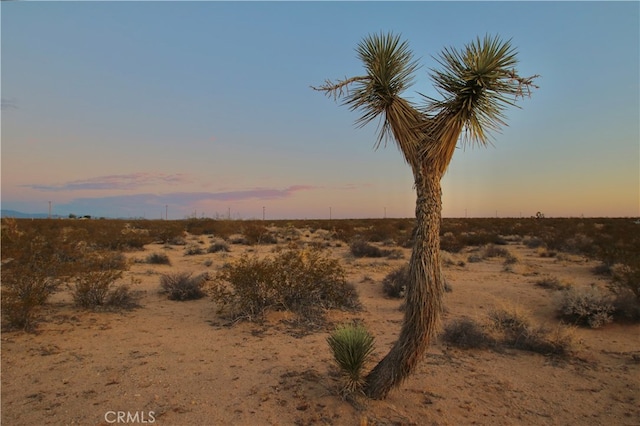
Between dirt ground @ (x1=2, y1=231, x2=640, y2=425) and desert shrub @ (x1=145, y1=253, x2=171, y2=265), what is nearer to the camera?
dirt ground @ (x1=2, y1=231, x2=640, y2=425)

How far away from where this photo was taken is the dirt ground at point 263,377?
432 centimetres

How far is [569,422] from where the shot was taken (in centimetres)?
436

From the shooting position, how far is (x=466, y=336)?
671 centimetres

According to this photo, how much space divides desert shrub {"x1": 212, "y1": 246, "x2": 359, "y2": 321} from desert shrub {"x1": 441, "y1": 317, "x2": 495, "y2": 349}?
251cm

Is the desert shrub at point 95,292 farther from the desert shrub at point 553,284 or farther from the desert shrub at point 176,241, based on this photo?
the desert shrub at point 176,241

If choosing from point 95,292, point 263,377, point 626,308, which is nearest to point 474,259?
point 626,308

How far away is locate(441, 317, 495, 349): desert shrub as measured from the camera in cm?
664

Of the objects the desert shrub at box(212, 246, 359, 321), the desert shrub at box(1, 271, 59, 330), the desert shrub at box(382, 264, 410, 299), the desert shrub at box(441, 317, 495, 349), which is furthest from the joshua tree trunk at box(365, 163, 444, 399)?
the desert shrub at box(1, 271, 59, 330)

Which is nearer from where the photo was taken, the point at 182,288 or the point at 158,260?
the point at 182,288

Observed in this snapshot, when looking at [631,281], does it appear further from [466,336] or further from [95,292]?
[95,292]

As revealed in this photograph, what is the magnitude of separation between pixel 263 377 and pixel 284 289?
3.17 metres

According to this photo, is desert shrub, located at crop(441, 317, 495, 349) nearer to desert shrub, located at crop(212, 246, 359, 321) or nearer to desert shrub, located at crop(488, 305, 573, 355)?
desert shrub, located at crop(488, 305, 573, 355)

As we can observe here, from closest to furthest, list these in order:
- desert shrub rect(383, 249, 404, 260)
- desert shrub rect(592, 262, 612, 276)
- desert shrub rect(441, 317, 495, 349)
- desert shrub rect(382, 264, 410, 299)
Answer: desert shrub rect(441, 317, 495, 349) < desert shrub rect(382, 264, 410, 299) < desert shrub rect(592, 262, 612, 276) < desert shrub rect(383, 249, 404, 260)

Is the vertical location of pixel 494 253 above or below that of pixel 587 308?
above
